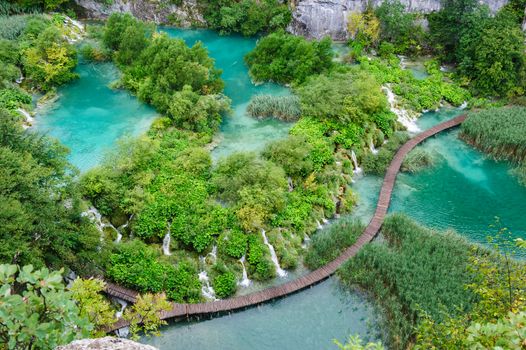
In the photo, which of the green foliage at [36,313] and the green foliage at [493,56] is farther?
the green foliage at [493,56]

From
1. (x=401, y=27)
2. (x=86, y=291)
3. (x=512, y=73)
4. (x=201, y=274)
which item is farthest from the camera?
(x=401, y=27)

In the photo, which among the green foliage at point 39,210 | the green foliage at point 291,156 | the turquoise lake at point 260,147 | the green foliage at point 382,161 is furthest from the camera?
the green foliage at point 382,161

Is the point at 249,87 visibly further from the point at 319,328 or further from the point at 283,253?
the point at 319,328

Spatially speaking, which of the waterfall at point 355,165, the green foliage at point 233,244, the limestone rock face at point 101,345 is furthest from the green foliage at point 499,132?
the limestone rock face at point 101,345

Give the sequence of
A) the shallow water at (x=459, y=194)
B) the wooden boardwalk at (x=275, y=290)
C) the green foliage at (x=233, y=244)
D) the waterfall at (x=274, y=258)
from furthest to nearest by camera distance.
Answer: the shallow water at (x=459, y=194), the waterfall at (x=274, y=258), the green foliage at (x=233, y=244), the wooden boardwalk at (x=275, y=290)

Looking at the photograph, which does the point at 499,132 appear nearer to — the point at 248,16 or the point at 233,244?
the point at 233,244

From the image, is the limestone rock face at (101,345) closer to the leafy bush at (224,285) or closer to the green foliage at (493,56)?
the leafy bush at (224,285)

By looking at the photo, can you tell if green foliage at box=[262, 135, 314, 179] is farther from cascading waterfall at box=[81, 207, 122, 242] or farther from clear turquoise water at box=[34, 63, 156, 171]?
cascading waterfall at box=[81, 207, 122, 242]

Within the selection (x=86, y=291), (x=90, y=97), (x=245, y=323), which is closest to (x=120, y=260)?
(x=86, y=291)
